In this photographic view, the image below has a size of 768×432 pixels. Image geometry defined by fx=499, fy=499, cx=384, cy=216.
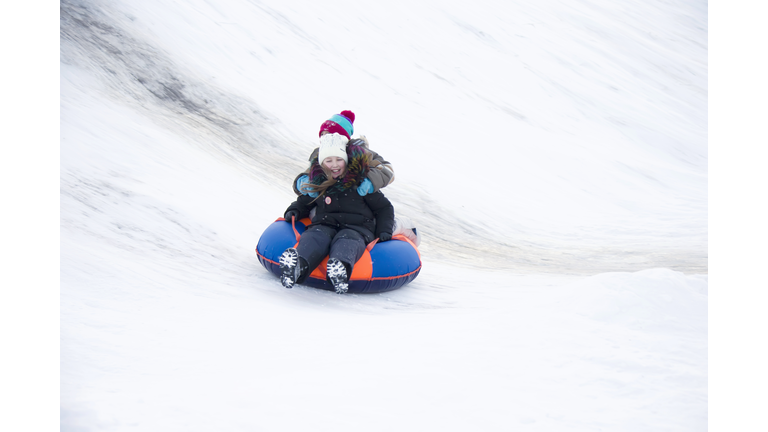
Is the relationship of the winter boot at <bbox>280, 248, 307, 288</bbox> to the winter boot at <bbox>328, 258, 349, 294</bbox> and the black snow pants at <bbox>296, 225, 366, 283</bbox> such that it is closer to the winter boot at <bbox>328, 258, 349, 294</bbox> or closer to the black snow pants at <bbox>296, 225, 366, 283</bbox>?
the black snow pants at <bbox>296, 225, 366, 283</bbox>

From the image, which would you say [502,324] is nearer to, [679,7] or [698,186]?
[698,186]

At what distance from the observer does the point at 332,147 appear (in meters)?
3.25

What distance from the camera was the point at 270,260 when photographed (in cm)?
318

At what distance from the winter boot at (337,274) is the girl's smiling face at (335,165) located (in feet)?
2.20

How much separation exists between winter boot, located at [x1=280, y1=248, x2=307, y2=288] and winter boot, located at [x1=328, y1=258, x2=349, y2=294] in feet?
0.53

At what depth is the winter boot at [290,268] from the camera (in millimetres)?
2820

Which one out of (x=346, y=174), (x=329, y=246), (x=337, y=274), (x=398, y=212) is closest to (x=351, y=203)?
(x=346, y=174)

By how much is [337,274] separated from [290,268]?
269 millimetres

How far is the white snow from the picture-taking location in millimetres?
1632

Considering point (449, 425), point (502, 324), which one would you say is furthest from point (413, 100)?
point (449, 425)

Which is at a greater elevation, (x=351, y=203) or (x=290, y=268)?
(x=351, y=203)

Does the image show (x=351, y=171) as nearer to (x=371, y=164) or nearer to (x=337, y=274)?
(x=371, y=164)

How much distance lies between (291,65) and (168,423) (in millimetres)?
7142

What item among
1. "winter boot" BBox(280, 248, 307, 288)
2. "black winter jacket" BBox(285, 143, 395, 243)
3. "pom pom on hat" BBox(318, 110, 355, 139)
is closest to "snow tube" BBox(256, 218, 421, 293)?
"black winter jacket" BBox(285, 143, 395, 243)
